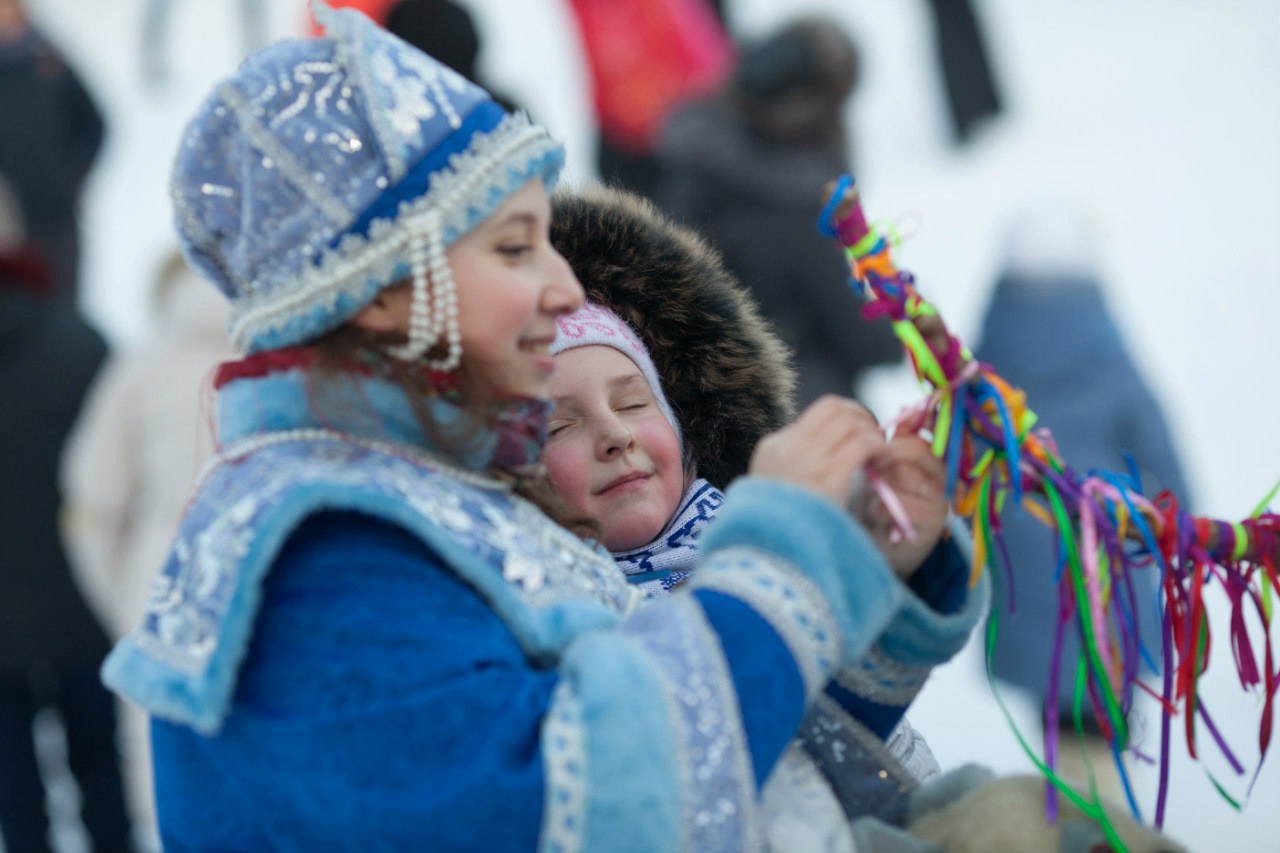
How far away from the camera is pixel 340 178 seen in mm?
1368

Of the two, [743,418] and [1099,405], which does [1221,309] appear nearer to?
[1099,405]

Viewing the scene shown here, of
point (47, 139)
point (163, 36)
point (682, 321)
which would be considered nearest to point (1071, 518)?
point (682, 321)

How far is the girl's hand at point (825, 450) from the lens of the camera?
1.40m

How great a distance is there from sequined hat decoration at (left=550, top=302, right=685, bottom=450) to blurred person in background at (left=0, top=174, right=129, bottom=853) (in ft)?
8.25

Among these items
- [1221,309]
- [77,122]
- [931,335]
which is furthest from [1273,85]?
[931,335]

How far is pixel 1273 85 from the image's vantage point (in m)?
7.57

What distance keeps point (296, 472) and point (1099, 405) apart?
10.8ft

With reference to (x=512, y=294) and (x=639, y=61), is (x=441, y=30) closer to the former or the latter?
(x=512, y=294)

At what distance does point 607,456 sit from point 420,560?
0.60 meters

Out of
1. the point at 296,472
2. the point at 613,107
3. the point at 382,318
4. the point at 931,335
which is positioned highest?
the point at 931,335

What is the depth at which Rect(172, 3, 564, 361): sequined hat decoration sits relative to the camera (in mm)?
1370

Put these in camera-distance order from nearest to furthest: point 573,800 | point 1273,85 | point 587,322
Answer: point 573,800 → point 587,322 → point 1273,85

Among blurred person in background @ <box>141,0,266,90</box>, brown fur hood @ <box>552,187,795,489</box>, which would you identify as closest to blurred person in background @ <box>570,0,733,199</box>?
blurred person in background @ <box>141,0,266,90</box>

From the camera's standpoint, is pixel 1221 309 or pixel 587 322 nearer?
pixel 587 322
